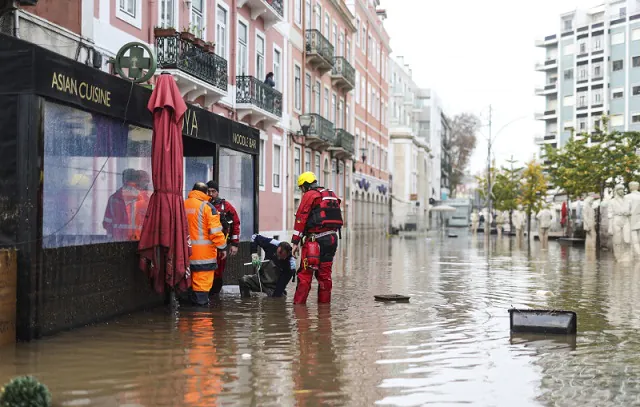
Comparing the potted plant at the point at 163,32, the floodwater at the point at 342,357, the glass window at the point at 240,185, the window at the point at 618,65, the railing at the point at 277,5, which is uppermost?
the window at the point at 618,65

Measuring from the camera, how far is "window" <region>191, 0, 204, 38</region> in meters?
25.5

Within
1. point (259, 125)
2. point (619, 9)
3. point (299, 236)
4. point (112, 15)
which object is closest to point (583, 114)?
point (619, 9)

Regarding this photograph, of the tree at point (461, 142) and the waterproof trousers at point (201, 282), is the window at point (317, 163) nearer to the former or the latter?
the waterproof trousers at point (201, 282)

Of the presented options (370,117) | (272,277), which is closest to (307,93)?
(370,117)

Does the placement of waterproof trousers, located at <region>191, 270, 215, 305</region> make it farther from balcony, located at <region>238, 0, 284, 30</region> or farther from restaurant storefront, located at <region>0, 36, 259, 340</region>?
balcony, located at <region>238, 0, 284, 30</region>

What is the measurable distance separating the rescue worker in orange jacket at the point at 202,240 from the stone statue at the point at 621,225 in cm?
1664

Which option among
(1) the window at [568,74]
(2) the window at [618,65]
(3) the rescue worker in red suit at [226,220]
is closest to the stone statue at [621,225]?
(3) the rescue worker in red suit at [226,220]

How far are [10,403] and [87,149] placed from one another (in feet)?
15.1

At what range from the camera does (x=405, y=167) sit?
8281 centimetres

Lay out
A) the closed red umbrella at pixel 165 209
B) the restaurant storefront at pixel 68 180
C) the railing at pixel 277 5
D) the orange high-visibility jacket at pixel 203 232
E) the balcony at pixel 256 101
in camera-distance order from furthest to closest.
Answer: the railing at pixel 277 5 < the balcony at pixel 256 101 < the orange high-visibility jacket at pixel 203 232 < the closed red umbrella at pixel 165 209 < the restaurant storefront at pixel 68 180

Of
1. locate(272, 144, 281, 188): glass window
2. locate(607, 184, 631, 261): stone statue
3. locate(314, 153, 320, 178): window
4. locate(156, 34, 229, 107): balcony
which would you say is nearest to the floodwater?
locate(156, 34, 229, 107): balcony

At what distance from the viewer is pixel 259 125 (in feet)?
107

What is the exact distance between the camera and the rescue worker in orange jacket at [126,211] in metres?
10.2

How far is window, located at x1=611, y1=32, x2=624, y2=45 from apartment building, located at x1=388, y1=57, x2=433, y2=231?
931 inches
